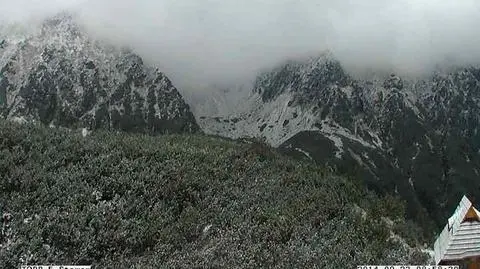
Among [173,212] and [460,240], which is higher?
[460,240]

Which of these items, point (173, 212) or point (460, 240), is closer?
point (460, 240)

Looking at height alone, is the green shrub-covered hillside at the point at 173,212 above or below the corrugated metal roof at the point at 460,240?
below

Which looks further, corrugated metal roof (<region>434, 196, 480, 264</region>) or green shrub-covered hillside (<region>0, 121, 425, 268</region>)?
green shrub-covered hillside (<region>0, 121, 425, 268</region>)

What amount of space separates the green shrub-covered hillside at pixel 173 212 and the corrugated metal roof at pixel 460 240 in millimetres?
24774

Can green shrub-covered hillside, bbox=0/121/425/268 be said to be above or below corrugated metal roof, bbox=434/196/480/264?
below

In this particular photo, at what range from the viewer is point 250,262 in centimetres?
3703

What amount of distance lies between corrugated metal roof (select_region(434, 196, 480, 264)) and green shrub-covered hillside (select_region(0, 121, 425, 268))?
24774 millimetres

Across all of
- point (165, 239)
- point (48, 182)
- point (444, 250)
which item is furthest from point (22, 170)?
point (444, 250)

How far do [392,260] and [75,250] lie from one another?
19.3 metres

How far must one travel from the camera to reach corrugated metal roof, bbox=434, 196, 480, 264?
40.2 ft

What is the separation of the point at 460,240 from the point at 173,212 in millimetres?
37527

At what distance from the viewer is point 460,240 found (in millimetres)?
12391

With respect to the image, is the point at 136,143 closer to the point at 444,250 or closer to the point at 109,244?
the point at 109,244

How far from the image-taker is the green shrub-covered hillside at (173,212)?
3966 cm
